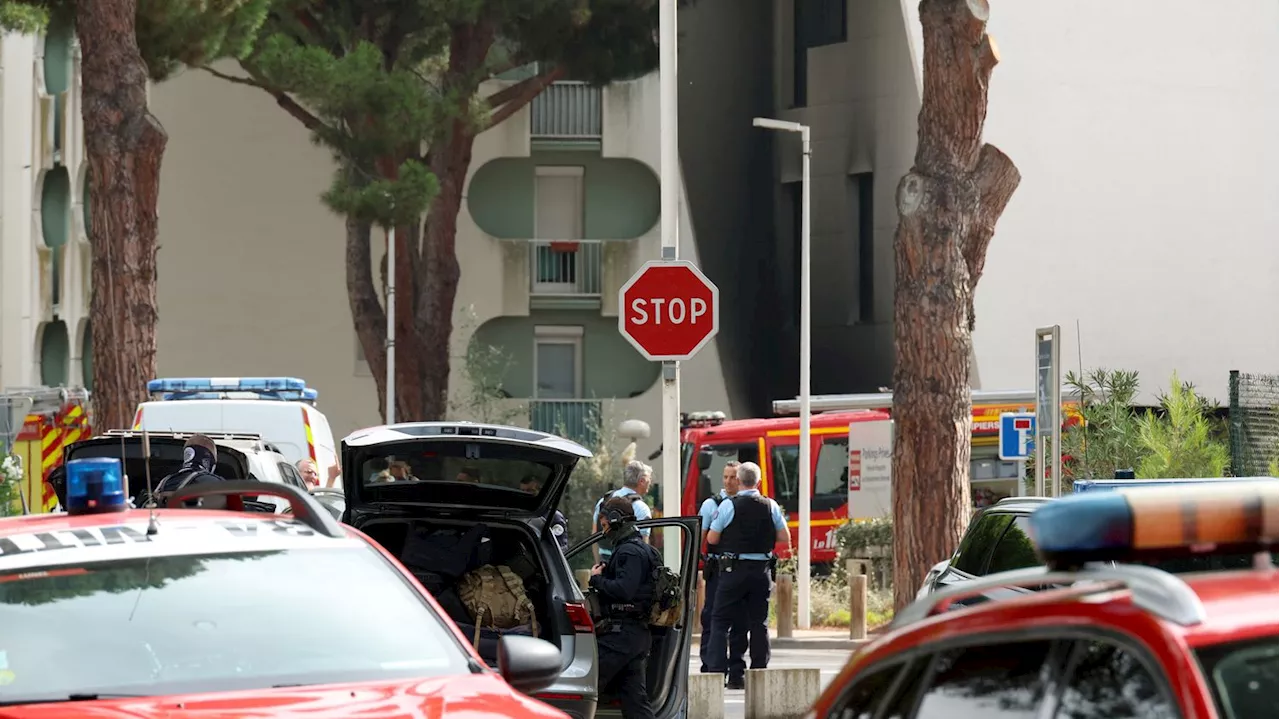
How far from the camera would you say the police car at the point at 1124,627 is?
302cm

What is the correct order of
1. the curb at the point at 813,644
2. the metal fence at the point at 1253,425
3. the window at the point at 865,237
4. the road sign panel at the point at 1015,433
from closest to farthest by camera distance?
the metal fence at the point at 1253,425
the curb at the point at 813,644
the road sign panel at the point at 1015,433
the window at the point at 865,237

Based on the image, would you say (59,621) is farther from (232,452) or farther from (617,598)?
(232,452)

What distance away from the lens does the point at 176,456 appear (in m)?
15.9

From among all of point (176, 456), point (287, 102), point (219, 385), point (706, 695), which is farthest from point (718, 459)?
point (706, 695)

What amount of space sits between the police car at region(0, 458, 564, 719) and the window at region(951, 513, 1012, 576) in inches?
245

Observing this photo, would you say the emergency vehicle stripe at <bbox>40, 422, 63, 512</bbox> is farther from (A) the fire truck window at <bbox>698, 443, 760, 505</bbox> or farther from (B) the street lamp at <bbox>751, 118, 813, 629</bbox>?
(B) the street lamp at <bbox>751, 118, 813, 629</bbox>

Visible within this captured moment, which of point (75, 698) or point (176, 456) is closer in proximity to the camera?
point (75, 698)

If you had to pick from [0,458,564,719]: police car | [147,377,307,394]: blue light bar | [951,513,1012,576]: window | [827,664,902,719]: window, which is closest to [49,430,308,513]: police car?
[147,377,307,394]: blue light bar

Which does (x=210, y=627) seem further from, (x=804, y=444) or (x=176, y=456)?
(x=804, y=444)

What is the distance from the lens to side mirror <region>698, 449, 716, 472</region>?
95.8 ft

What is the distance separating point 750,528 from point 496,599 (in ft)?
18.3

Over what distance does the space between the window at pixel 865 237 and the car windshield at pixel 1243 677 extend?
125ft

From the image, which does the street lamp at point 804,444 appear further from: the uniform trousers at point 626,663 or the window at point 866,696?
the window at point 866,696

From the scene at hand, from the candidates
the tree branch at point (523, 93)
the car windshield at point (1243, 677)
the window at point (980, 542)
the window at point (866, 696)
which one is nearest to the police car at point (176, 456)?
the window at point (980, 542)
